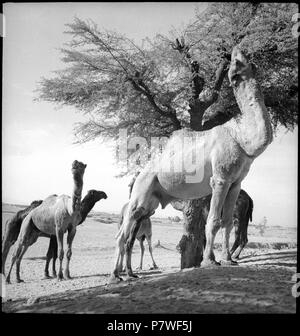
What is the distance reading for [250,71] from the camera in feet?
19.2

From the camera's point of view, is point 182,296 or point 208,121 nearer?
point 182,296

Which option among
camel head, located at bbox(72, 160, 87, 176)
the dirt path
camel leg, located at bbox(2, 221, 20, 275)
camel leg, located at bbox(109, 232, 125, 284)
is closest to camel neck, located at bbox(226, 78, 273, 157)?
the dirt path

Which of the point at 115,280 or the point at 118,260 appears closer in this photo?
the point at 115,280

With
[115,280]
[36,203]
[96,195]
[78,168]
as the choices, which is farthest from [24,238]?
[115,280]

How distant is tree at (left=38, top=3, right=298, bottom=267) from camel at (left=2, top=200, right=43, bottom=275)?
2371 millimetres

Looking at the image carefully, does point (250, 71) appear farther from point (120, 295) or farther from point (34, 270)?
point (34, 270)

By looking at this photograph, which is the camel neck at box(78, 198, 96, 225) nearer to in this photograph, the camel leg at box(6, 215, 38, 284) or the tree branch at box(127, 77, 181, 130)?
the camel leg at box(6, 215, 38, 284)

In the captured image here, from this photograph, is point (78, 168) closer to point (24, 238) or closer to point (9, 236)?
point (24, 238)

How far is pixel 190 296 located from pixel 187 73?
20.1 feet

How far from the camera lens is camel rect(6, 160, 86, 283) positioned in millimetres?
8812

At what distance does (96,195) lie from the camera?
31.1 feet

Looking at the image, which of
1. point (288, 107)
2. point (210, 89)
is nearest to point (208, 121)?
point (210, 89)

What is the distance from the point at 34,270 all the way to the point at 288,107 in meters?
8.24
